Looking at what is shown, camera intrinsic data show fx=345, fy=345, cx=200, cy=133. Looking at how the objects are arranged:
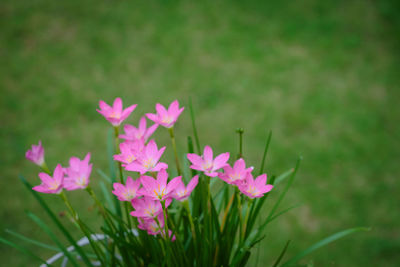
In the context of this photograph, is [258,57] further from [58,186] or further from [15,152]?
[58,186]

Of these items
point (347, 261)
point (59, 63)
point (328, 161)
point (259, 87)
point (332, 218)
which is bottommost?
point (347, 261)

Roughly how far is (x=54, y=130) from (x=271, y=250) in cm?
139

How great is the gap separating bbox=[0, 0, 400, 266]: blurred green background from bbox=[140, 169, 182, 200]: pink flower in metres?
1.16

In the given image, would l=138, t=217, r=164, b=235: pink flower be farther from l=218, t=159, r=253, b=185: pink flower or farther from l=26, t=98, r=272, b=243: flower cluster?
l=218, t=159, r=253, b=185: pink flower

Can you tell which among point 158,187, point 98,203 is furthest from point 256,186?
point 98,203

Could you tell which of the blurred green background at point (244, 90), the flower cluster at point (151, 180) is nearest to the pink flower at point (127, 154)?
the flower cluster at point (151, 180)

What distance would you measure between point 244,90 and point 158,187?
1.86 meters

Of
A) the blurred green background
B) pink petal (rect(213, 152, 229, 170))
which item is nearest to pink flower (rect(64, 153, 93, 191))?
pink petal (rect(213, 152, 229, 170))

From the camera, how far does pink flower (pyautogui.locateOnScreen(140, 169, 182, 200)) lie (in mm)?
476

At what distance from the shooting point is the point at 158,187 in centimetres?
49

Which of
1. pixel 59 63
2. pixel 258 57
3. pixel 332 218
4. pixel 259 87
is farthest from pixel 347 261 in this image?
pixel 59 63

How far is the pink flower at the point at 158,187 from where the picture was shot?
48cm

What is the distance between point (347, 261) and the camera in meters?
1.50

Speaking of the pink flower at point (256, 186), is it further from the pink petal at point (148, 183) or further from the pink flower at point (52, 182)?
the pink flower at point (52, 182)
